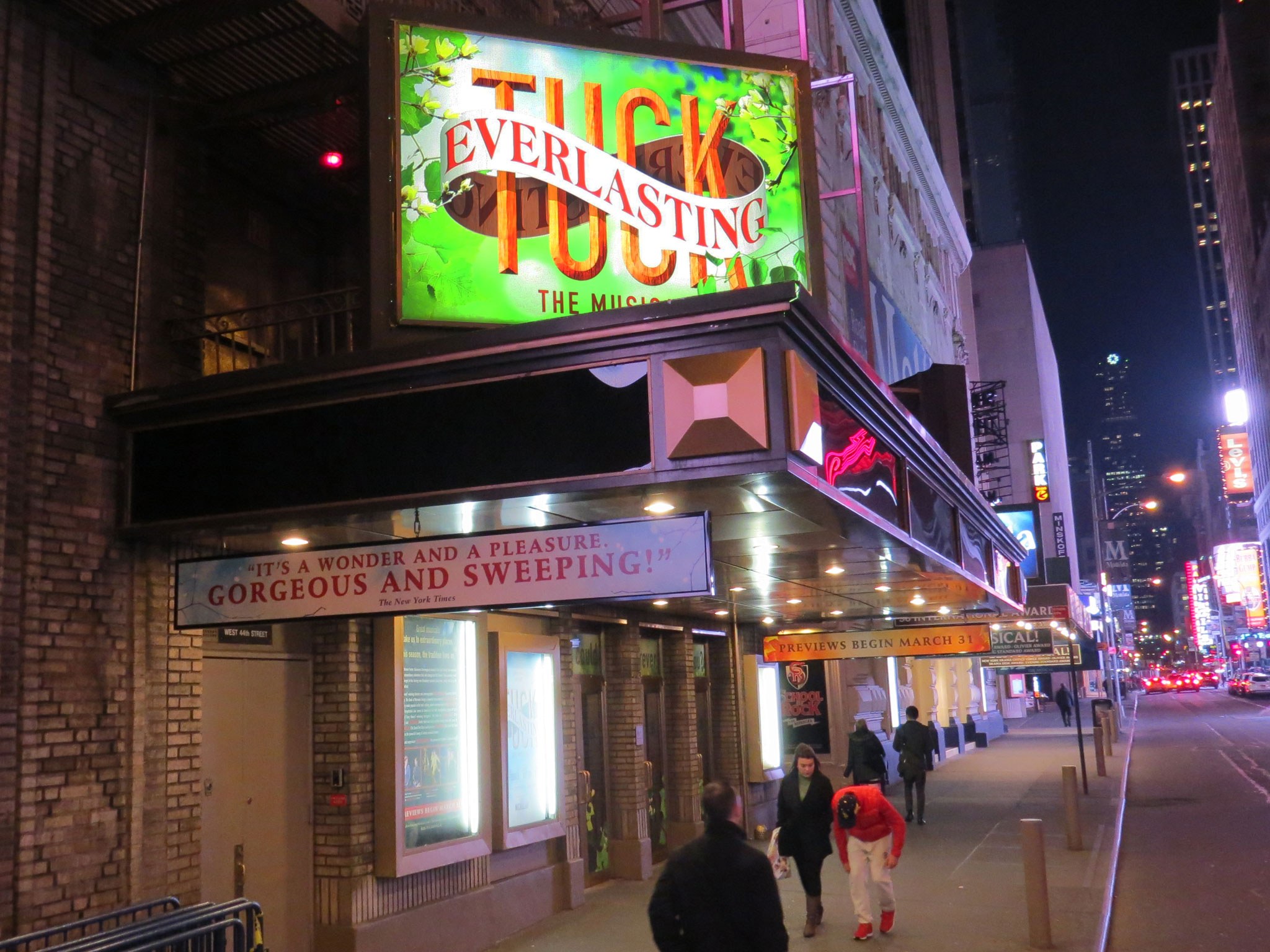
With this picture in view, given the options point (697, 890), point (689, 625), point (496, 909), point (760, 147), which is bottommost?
point (496, 909)

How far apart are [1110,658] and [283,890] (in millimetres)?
61580

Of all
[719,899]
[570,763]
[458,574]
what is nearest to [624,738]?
[570,763]

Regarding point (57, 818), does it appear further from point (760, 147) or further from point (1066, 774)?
point (1066, 774)

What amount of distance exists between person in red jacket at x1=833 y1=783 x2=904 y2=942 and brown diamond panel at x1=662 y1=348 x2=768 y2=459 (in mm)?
5438

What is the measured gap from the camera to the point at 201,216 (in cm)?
891

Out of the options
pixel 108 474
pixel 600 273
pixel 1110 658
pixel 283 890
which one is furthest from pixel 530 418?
pixel 1110 658

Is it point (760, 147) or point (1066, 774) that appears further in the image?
point (1066, 774)

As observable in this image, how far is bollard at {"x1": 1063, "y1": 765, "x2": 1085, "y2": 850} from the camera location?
14.9 m

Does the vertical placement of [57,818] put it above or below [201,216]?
below

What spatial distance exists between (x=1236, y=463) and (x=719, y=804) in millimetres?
142007

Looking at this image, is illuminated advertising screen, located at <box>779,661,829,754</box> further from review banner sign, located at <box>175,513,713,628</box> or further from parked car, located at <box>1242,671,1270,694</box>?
parked car, located at <box>1242,671,1270,694</box>

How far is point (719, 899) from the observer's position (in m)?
5.50

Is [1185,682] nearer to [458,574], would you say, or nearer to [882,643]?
[882,643]

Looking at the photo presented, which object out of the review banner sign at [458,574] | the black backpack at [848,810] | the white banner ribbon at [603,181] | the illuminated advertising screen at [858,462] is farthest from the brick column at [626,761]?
the review banner sign at [458,574]
